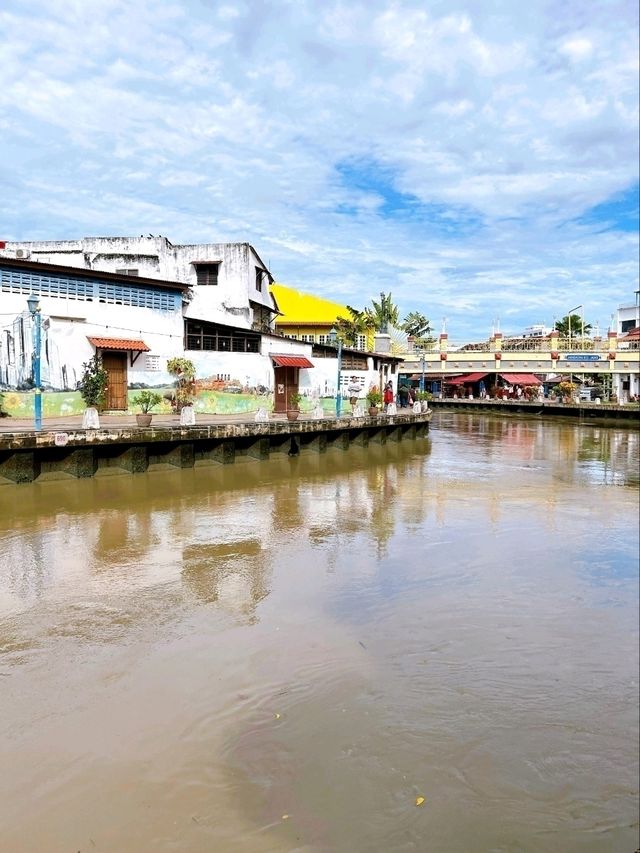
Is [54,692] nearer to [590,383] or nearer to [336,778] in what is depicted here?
[336,778]

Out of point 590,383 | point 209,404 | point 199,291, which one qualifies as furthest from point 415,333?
point 209,404

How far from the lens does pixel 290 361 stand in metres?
26.3

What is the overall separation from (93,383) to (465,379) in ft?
156

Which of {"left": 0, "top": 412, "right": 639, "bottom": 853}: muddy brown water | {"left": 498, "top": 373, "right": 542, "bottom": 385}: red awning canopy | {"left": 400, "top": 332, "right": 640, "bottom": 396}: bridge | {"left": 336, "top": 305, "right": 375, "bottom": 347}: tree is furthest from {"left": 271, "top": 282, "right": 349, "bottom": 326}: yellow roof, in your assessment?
{"left": 0, "top": 412, "right": 639, "bottom": 853}: muddy brown water

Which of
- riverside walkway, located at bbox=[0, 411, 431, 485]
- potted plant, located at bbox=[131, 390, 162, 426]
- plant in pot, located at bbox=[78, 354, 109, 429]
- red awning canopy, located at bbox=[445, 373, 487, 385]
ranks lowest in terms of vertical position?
riverside walkway, located at bbox=[0, 411, 431, 485]

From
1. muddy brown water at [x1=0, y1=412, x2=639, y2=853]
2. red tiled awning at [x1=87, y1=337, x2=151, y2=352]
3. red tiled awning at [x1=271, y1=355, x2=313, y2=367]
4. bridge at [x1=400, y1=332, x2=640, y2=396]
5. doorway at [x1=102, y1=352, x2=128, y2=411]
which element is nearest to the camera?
muddy brown water at [x1=0, y1=412, x2=639, y2=853]

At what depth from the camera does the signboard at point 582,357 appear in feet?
163

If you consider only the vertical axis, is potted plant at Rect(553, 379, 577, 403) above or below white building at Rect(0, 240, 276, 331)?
below

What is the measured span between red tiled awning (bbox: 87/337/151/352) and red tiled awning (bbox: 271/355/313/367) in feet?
19.5

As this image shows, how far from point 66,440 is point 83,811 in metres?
11.9

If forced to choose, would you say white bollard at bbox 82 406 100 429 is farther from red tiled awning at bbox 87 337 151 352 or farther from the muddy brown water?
red tiled awning at bbox 87 337 151 352

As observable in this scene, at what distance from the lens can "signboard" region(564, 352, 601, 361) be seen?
49.6 metres

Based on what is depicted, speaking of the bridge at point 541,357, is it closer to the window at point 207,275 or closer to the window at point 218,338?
the window at point 207,275

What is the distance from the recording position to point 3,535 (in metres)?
10.2
